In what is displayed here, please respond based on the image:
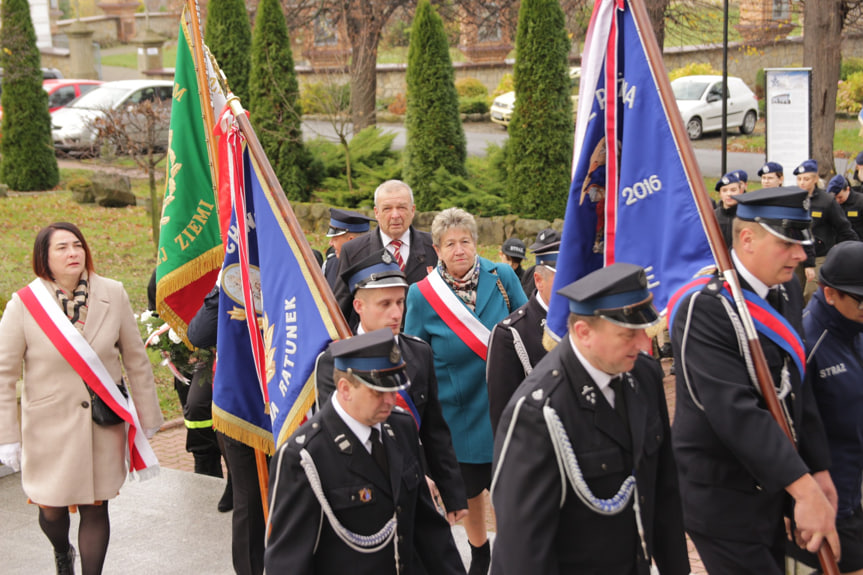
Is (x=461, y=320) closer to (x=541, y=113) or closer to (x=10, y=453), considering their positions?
(x=10, y=453)

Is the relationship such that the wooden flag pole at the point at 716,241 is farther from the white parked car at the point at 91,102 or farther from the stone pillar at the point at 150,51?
the stone pillar at the point at 150,51

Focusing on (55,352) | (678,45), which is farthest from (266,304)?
(678,45)

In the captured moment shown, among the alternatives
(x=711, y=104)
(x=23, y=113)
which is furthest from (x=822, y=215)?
(x=711, y=104)

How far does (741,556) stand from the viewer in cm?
393

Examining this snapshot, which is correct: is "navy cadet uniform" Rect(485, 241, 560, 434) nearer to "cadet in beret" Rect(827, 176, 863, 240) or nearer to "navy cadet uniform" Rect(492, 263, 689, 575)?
"navy cadet uniform" Rect(492, 263, 689, 575)

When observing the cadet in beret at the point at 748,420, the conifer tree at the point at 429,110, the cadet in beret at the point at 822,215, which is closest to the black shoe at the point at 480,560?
the cadet in beret at the point at 748,420

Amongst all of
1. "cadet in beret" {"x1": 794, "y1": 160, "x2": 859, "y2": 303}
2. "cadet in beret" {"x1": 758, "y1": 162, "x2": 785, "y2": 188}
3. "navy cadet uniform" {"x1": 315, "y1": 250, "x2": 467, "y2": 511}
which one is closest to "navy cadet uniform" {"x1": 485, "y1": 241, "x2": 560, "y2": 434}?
"navy cadet uniform" {"x1": 315, "y1": 250, "x2": 467, "y2": 511}

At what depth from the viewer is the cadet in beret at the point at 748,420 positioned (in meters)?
3.71

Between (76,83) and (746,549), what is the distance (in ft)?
92.3

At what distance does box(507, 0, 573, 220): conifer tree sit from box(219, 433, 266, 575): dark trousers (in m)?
11.5

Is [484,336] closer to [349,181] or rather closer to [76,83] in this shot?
[349,181]

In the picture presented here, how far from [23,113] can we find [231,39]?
571 cm

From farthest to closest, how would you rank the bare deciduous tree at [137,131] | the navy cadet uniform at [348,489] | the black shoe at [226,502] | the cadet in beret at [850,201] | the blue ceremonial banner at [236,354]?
the bare deciduous tree at [137,131]
the cadet in beret at [850,201]
the black shoe at [226,502]
the blue ceremonial banner at [236,354]
the navy cadet uniform at [348,489]

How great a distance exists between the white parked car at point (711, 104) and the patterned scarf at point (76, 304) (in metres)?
23.1
